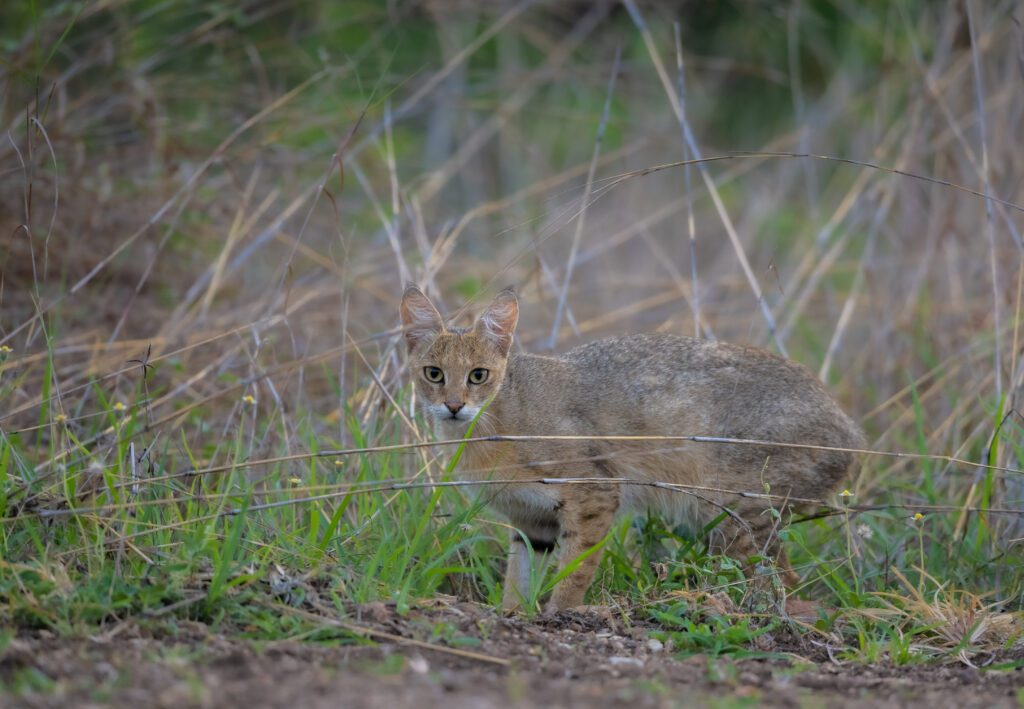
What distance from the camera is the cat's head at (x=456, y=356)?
485 centimetres

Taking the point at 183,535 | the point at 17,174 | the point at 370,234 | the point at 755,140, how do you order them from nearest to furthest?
the point at 183,535
the point at 17,174
the point at 370,234
the point at 755,140

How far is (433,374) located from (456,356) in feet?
0.43

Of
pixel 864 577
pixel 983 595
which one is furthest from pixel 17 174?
pixel 983 595

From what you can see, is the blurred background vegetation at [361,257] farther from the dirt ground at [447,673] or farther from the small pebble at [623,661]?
the small pebble at [623,661]

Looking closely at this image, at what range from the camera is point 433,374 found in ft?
16.3

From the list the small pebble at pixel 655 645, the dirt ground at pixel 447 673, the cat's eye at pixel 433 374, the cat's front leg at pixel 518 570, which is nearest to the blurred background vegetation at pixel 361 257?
the cat's front leg at pixel 518 570

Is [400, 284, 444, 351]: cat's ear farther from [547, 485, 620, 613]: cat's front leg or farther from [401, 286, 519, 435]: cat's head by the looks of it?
[547, 485, 620, 613]: cat's front leg

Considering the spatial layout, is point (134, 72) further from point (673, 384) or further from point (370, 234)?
point (673, 384)

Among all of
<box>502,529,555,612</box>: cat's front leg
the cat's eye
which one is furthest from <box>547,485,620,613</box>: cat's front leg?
the cat's eye

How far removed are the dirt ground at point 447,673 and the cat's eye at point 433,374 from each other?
133cm

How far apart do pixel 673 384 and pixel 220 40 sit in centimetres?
355

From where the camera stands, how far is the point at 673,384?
17.1 feet

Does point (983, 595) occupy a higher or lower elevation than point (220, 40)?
lower

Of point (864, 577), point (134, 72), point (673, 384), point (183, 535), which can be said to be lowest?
point (864, 577)
